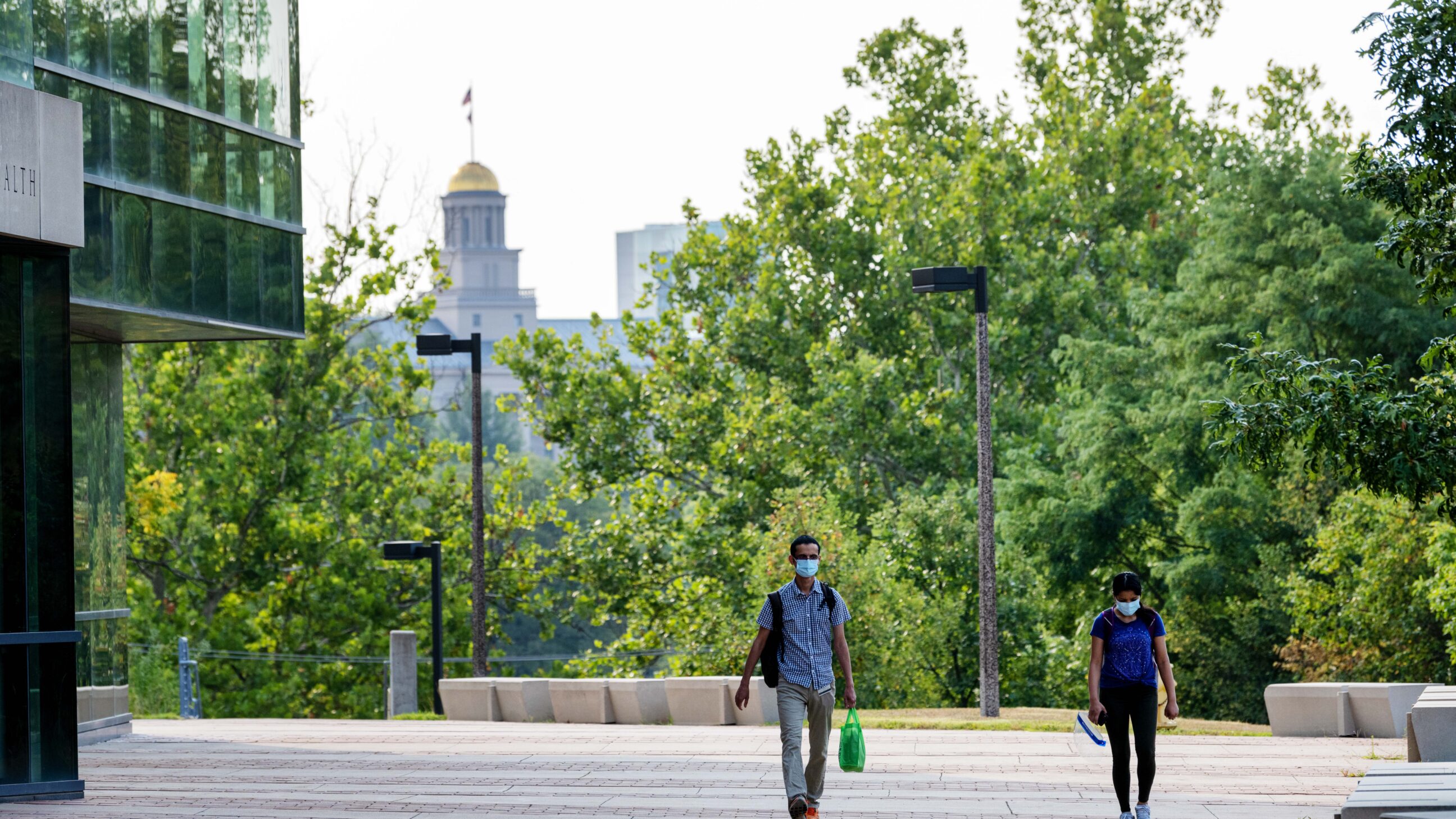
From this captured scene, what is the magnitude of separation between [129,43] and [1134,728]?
12669 mm

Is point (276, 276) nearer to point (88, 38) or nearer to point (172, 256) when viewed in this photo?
point (172, 256)

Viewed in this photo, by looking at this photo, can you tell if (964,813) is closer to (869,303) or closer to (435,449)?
(435,449)

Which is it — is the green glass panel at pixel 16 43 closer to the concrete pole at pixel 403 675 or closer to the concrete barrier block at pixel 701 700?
the concrete barrier block at pixel 701 700

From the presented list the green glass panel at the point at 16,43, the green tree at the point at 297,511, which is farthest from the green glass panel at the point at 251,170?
the green tree at the point at 297,511

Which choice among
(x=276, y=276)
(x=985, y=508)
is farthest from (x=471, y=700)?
(x=985, y=508)

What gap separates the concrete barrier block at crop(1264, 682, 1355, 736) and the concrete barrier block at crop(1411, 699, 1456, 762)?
17.8ft

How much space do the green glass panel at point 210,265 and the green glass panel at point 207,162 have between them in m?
0.23

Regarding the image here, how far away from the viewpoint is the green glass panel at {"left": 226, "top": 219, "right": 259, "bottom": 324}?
19.2 m

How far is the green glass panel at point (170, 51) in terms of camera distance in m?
18.3

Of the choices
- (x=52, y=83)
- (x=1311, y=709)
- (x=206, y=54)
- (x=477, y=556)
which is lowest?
(x=1311, y=709)

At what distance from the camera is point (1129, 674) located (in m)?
9.99

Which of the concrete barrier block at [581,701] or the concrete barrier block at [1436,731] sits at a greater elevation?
the concrete barrier block at [1436,731]

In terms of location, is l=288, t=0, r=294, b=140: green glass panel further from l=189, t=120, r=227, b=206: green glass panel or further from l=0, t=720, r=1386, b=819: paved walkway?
l=0, t=720, r=1386, b=819: paved walkway

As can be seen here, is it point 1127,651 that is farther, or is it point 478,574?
point 478,574
